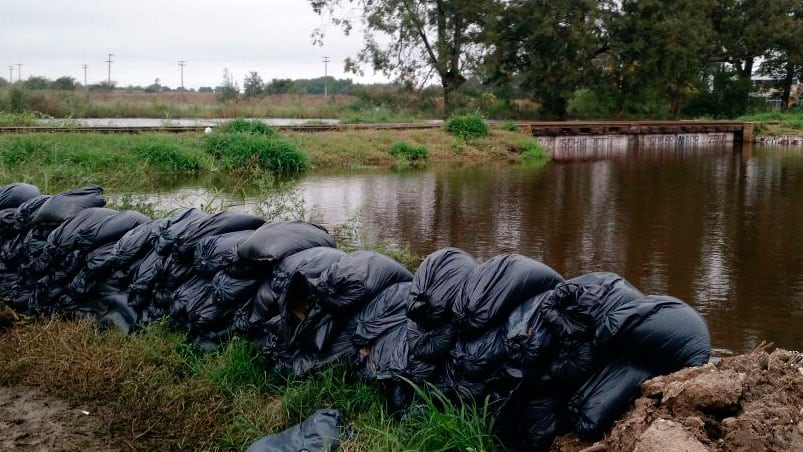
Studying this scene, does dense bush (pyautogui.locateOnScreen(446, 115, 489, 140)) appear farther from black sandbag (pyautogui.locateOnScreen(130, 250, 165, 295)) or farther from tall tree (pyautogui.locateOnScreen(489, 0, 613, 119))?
black sandbag (pyautogui.locateOnScreen(130, 250, 165, 295))

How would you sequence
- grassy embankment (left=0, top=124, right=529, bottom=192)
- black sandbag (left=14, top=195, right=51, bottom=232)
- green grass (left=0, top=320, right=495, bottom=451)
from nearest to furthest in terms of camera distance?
1. green grass (left=0, top=320, right=495, bottom=451)
2. black sandbag (left=14, top=195, right=51, bottom=232)
3. grassy embankment (left=0, top=124, right=529, bottom=192)

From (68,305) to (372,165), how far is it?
589 inches

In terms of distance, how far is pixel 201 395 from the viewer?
385cm

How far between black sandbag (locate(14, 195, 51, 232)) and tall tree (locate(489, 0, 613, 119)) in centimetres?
2874

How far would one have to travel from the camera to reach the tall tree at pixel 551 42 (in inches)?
1284

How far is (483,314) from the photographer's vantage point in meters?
3.03

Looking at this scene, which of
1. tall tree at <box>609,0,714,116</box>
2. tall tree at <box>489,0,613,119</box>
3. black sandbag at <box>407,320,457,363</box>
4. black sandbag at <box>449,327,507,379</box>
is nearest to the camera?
black sandbag at <box>449,327,507,379</box>

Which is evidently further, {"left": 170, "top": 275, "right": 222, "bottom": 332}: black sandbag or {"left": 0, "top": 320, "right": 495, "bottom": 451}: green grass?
{"left": 170, "top": 275, "right": 222, "bottom": 332}: black sandbag

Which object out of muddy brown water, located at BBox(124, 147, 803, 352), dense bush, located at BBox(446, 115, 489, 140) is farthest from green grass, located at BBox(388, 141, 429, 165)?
dense bush, located at BBox(446, 115, 489, 140)

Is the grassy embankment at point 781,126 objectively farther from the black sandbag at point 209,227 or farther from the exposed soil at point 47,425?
the exposed soil at point 47,425

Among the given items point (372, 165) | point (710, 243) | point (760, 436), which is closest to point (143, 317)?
point (760, 436)

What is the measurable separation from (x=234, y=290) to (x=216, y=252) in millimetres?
327

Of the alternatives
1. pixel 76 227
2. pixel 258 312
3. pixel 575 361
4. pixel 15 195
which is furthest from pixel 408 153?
pixel 575 361

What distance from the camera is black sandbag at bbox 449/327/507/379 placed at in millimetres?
2975
